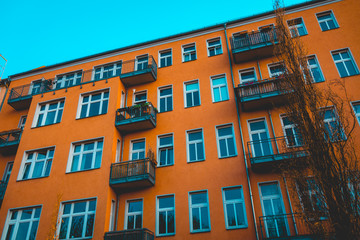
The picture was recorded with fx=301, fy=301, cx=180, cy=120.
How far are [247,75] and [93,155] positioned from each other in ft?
31.3

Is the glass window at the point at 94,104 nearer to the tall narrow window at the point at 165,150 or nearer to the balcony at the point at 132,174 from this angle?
the tall narrow window at the point at 165,150

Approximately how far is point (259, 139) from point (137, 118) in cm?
630

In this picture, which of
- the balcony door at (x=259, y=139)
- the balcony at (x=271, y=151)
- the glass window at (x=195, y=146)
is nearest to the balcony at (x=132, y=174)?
the glass window at (x=195, y=146)

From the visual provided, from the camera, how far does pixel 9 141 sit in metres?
17.8

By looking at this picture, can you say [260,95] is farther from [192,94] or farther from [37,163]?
[37,163]

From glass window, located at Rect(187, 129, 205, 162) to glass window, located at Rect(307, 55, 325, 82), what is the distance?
21.5 feet

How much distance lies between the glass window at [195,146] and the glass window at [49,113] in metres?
7.96

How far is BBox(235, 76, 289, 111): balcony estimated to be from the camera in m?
14.7

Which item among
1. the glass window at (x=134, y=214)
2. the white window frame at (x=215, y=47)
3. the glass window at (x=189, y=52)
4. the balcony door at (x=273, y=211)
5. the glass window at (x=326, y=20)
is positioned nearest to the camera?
the balcony door at (x=273, y=211)

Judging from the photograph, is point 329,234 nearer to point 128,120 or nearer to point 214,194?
point 214,194

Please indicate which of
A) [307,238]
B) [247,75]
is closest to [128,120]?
[247,75]

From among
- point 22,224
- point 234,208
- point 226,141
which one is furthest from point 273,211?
point 22,224

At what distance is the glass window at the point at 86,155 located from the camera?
50.4 ft

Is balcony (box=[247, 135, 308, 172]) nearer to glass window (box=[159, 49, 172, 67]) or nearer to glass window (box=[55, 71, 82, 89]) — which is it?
glass window (box=[159, 49, 172, 67])
